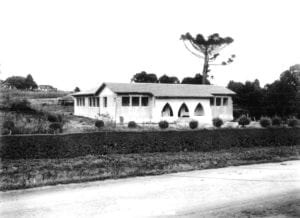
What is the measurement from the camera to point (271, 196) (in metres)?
7.95

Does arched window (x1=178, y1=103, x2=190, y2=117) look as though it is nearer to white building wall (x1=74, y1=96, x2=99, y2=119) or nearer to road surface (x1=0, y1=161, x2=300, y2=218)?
white building wall (x1=74, y1=96, x2=99, y2=119)

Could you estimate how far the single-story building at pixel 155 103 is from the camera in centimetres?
3047

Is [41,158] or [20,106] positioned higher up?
[20,106]

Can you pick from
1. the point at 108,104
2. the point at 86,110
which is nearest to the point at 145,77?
the point at 86,110

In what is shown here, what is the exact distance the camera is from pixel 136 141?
51.7 ft

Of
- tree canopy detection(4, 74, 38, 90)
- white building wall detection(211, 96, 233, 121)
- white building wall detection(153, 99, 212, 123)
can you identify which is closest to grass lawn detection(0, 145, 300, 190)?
white building wall detection(153, 99, 212, 123)

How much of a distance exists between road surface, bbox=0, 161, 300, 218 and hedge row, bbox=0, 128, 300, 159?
5346mm

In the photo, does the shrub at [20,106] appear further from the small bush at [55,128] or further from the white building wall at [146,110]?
the small bush at [55,128]

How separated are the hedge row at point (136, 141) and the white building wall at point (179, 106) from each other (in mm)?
13421

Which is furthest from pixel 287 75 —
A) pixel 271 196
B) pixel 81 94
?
pixel 271 196

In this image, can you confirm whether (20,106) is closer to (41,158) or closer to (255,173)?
(41,158)

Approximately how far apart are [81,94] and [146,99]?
28.2 ft

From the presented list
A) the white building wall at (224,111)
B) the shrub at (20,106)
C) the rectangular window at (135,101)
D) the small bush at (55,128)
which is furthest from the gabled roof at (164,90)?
the small bush at (55,128)

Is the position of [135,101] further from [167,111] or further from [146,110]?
[167,111]
